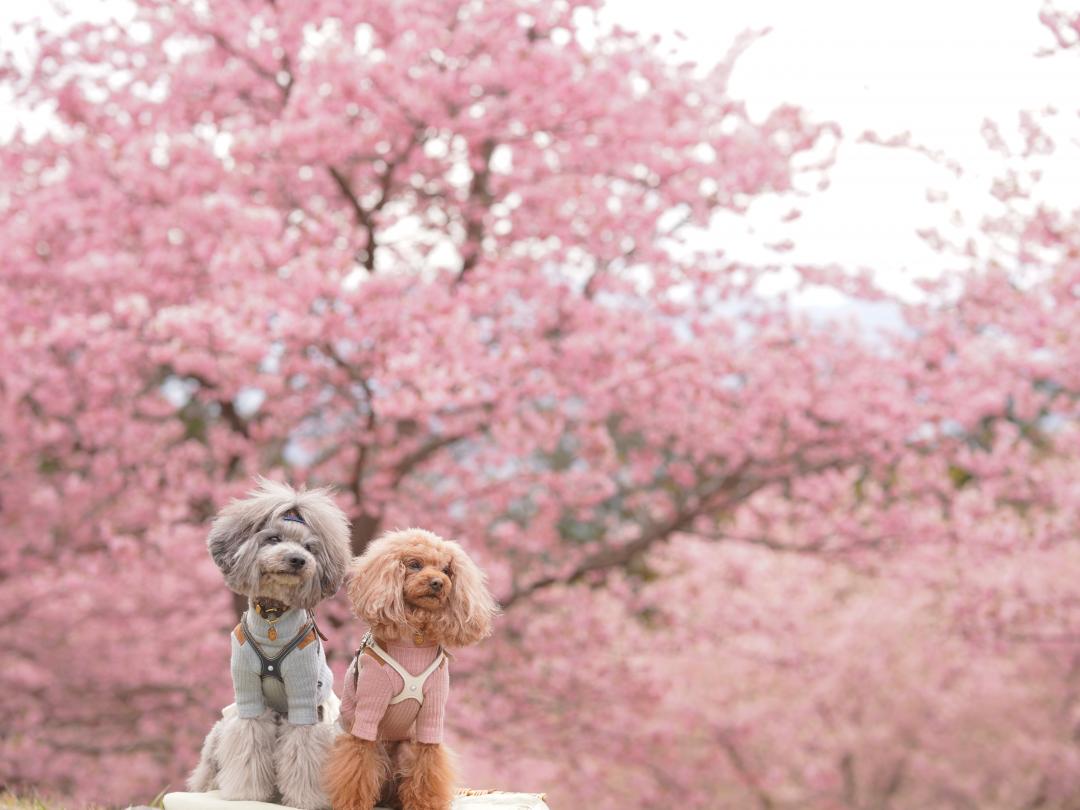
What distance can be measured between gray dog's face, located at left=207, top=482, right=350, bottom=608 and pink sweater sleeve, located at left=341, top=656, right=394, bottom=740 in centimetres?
29

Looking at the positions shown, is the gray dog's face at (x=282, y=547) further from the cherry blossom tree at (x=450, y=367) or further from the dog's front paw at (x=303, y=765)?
the cherry blossom tree at (x=450, y=367)

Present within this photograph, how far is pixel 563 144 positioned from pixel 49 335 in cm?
407

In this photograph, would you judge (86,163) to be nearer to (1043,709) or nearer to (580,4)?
(580,4)

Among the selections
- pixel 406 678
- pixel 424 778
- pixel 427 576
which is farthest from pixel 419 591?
pixel 424 778

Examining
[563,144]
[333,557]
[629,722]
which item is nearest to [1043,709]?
[629,722]

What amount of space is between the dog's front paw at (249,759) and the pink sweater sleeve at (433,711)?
481mm

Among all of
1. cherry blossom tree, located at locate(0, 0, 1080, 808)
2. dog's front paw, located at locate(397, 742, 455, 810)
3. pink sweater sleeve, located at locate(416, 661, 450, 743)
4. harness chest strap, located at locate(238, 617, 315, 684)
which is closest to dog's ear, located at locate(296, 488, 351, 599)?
harness chest strap, located at locate(238, 617, 315, 684)

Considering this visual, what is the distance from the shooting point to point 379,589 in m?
3.46

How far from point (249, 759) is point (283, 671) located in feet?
1.01

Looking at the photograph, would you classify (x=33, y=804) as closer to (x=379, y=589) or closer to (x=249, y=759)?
(x=249, y=759)

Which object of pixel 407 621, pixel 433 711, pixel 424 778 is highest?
pixel 407 621

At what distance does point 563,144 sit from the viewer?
29.8 ft

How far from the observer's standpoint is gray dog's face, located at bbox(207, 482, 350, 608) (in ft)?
11.4

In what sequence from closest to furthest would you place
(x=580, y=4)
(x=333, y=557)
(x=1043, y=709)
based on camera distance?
(x=333, y=557) → (x=580, y=4) → (x=1043, y=709)
